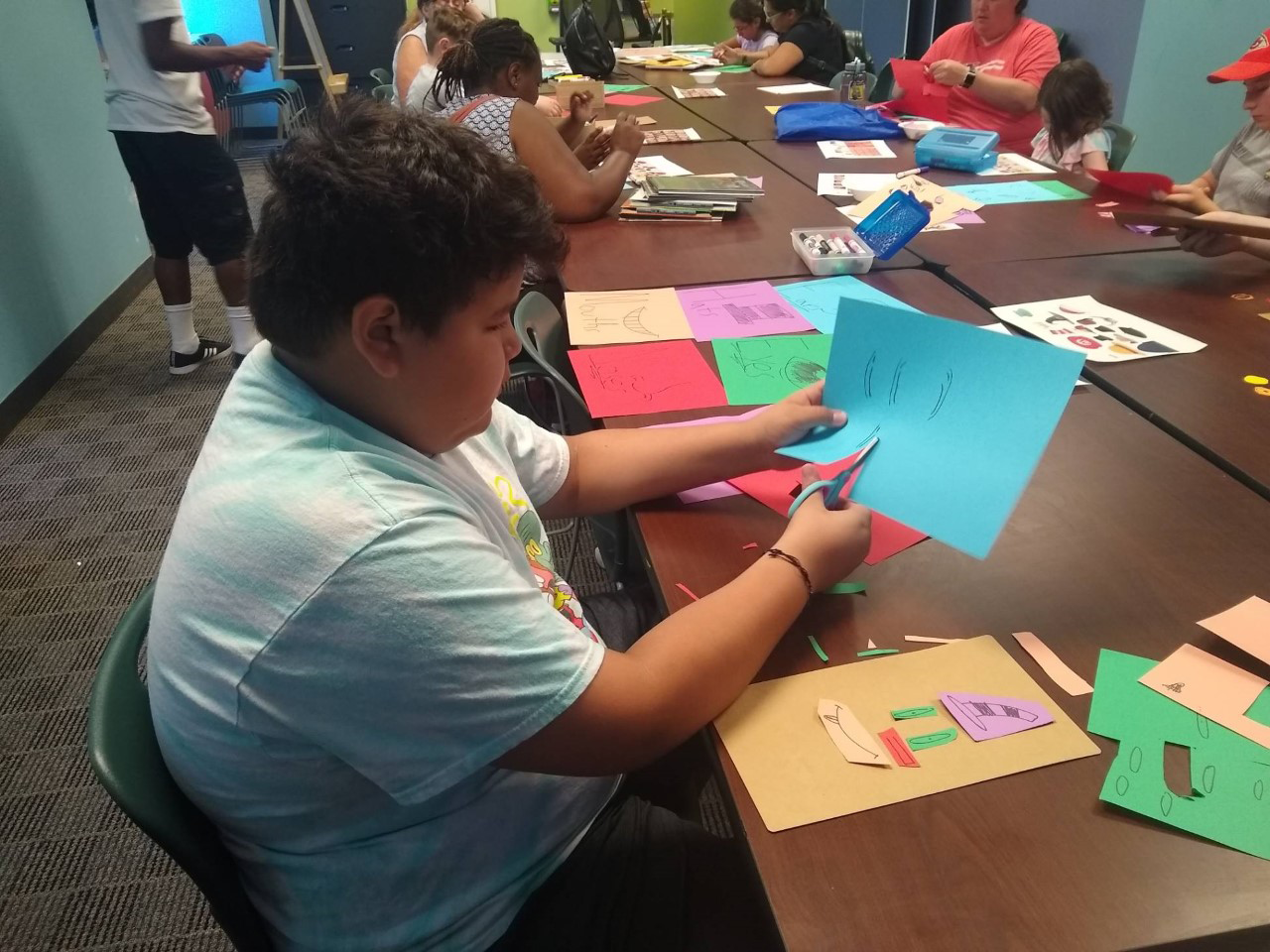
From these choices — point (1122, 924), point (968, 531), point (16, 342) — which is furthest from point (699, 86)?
point (1122, 924)

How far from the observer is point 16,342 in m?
2.76

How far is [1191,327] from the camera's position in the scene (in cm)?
134

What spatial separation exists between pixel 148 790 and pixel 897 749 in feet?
1.81

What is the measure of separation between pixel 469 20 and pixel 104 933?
2946 mm

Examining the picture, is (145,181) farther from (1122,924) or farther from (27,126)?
(1122,924)

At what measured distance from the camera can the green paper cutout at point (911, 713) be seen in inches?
27.0

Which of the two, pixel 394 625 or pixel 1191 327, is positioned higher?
pixel 394 625

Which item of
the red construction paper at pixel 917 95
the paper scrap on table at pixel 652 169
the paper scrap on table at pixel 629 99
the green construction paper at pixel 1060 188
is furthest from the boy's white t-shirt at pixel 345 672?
the paper scrap on table at pixel 629 99

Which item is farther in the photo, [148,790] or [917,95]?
[917,95]

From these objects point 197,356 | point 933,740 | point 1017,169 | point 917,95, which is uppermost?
point 917,95

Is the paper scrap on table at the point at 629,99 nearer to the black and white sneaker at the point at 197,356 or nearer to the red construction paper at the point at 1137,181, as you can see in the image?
the black and white sneaker at the point at 197,356

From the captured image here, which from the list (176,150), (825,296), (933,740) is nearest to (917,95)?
(825,296)

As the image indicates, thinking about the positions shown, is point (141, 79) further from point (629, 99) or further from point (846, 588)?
point (846, 588)

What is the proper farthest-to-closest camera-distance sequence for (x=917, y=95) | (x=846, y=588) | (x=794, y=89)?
(x=794, y=89), (x=917, y=95), (x=846, y=588)
